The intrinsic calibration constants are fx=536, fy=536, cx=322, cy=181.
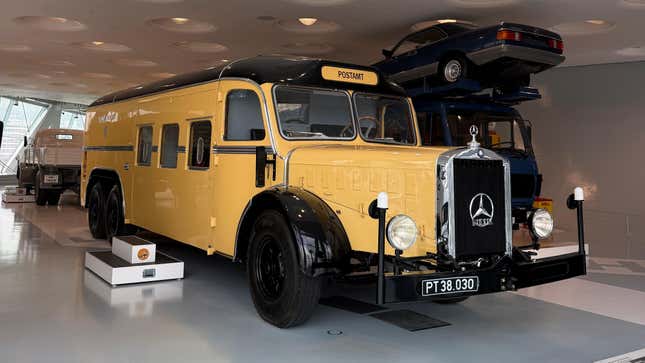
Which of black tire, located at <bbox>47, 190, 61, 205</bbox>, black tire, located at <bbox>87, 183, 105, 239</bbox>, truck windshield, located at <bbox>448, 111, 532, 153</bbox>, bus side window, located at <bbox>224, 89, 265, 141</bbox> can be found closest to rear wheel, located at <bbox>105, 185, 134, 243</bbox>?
black tire, located at <bbox>87, 183, 105, 239</bbox>

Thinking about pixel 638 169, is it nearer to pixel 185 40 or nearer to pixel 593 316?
pixel 593 316

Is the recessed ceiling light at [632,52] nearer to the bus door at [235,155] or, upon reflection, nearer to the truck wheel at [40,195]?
the bus door at [235,155]

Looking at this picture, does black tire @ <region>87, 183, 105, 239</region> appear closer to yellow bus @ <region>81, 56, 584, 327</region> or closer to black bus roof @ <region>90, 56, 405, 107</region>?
yellow bus @ <region>81, 56, 584, 327</region>

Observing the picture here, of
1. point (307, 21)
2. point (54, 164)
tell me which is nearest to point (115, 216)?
point (307, 21)

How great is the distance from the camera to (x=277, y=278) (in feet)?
13.9

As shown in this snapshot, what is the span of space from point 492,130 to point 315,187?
4.53 m

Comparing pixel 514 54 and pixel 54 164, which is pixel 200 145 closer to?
pixel 514 54

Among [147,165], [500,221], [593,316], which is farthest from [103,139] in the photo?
[593,316]

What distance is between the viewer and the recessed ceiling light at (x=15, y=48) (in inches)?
487

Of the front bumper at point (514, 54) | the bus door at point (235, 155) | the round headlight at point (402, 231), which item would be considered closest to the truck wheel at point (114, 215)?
the bus door at point (235, 155)

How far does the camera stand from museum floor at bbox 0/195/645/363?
364cm

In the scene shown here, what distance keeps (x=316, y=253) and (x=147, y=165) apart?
138 inches

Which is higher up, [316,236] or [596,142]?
[596,142]

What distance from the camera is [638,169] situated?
10977mm
